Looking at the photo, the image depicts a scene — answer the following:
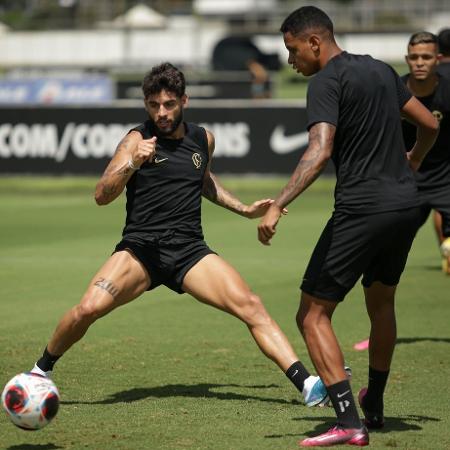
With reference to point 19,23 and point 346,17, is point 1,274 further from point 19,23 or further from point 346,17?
point 19,23

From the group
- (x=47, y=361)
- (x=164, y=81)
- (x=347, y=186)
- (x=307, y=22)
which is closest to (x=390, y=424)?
(x=347, y=186)

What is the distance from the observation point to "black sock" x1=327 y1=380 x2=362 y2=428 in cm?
686

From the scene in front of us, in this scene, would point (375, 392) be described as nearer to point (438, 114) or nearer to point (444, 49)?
point (438, 114)

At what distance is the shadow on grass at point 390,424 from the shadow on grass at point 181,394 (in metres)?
0.61

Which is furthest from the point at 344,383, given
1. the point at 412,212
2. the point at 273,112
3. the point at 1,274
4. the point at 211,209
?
the point at 273,112

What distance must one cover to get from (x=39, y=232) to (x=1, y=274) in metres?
4.77

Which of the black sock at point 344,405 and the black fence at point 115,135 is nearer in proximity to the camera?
the black sock at point 344,405

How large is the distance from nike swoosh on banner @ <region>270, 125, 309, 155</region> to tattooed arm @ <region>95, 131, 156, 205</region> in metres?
17.2

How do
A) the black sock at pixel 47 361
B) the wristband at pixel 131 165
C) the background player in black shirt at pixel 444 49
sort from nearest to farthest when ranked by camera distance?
the wristband at pixel 131 165
the black sock at pixel 47 361
the background player in black shirt at pixel 444 49

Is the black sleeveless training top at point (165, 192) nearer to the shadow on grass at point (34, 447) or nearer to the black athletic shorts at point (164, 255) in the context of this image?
the black athletic shorts at point (164, 255)

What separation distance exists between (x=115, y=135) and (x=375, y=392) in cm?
1923

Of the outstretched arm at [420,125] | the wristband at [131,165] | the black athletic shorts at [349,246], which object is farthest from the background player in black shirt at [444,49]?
the black athletic shorts at [349,246]

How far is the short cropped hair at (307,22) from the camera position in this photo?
6840 mm

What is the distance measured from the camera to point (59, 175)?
87.4 feet
